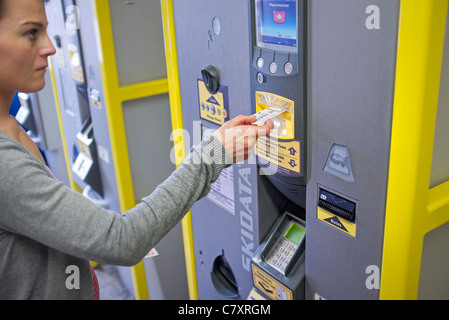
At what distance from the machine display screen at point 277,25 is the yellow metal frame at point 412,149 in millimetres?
323

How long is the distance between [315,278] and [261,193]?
13.0 inches

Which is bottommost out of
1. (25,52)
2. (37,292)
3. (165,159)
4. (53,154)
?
(53,154)

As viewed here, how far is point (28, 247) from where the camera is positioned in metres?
1.08

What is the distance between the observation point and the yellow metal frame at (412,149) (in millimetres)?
875

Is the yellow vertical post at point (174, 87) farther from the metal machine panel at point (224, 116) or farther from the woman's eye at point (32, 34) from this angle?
the woman's eye at point (32, 34)

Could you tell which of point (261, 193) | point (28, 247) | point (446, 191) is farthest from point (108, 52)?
point (446, 191)

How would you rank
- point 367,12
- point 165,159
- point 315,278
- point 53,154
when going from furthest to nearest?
point 53,154
point 165,159
point 315,278
point 367,12

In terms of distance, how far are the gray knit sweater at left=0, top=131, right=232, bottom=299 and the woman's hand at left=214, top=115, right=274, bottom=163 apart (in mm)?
21

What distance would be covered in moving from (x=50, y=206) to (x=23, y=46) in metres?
0.38

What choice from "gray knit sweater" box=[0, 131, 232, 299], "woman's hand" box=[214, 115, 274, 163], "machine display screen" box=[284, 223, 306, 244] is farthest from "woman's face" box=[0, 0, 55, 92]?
"machine display screen" box=[284, 223, 306, 244]

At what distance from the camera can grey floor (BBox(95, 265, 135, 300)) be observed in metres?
3.22

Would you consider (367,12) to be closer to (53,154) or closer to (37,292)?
(37,292)

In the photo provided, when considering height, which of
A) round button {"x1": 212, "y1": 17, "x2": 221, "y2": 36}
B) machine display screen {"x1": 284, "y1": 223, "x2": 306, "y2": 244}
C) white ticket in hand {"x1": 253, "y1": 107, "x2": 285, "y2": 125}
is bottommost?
machine display screen {"x1": 284, "y1": 223, "x2": 306, "y2": 244}

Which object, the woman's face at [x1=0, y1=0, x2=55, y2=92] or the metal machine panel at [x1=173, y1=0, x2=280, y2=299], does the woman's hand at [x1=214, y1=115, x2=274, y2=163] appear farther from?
the woman's face at [x1=0, y1=0, x2=55, y2=92]
